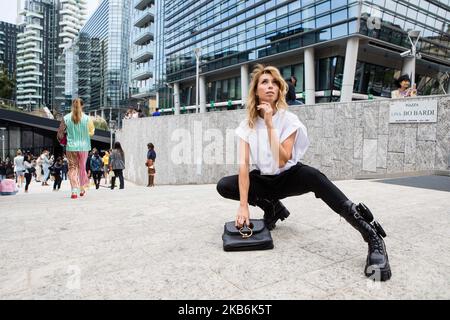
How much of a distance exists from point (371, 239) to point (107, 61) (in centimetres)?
11968

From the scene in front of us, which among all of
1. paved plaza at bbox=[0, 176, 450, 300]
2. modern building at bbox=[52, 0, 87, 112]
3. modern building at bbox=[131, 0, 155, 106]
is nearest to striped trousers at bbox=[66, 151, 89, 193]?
paved plaza at bbox=[0, 176, 450, 300]

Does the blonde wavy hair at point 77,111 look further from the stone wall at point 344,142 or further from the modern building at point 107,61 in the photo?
the modern building at point 107,61

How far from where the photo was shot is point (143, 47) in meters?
58.7

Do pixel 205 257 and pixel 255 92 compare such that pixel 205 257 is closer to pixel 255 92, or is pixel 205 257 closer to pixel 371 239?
pixel 371 239

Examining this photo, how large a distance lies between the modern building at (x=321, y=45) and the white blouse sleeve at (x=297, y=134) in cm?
2516

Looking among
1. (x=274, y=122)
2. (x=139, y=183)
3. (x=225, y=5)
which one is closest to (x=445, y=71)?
(x=225, y=5)

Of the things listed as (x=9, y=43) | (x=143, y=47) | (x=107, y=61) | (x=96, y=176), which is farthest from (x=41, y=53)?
(x=96, y=176)

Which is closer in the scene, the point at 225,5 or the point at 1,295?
the point at 1,295

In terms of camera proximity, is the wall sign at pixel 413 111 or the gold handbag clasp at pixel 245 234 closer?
the gold handbag clasp at pixel 245 234

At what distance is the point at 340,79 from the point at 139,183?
17.8 meters

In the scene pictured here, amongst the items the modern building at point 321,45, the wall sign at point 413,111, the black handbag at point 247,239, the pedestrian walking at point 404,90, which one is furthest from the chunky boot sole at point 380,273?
the modern building at point 321,45

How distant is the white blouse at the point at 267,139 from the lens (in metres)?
2.63

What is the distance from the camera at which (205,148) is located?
12953mm
